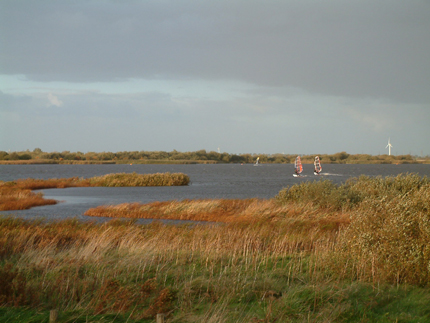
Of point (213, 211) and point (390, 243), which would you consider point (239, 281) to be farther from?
point (213, 211)

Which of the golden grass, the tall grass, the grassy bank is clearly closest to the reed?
the grassy bank

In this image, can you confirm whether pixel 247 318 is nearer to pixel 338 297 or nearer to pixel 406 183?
pixel 338 297

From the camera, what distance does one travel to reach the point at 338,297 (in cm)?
944

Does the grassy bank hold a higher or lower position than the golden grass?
higher

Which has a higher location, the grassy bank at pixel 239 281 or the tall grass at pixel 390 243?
the tall grass at pixel 390 243

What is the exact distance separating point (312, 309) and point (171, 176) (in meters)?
66.8

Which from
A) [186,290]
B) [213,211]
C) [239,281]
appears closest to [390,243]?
[239,281]

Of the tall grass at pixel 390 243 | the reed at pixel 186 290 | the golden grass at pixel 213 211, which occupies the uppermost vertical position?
the tall grass at pixel 390 243

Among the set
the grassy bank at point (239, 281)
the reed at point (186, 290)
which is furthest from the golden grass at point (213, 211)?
the reed at point (186, 290)

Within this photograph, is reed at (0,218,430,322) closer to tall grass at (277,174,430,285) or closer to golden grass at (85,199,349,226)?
tall grass at (277,174,430,285)

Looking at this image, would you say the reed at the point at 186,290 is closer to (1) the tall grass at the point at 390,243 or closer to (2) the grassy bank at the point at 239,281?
(2) the grassy bank at the point at 239,281

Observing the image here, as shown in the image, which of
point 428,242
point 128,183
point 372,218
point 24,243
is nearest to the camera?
point 428,242

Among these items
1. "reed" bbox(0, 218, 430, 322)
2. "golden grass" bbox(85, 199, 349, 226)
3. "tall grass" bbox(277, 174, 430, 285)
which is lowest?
"golden grass" bbox(85, 199, 349, 226)

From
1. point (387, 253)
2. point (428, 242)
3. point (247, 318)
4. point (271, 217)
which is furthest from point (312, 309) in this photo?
point (271, 217)
